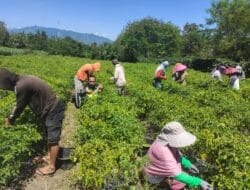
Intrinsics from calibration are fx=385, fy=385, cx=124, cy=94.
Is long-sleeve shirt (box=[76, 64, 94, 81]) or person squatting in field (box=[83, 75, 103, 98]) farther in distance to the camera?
person squatting in field (box=[83, 75, 103, 98])

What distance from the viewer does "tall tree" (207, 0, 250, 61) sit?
40.8 m

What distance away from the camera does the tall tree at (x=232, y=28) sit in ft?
134

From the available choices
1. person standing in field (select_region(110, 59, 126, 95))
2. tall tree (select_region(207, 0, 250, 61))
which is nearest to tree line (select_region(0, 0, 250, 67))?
tall tree (select_region(207, 0, 250, 61))

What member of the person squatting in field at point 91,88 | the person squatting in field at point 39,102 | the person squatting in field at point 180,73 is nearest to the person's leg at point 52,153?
the person squatting in field at point 39,102

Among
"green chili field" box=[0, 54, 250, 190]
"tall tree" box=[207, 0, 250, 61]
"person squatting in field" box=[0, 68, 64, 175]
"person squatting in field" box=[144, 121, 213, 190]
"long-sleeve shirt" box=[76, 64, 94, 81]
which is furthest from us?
"tall tree" box=[207, 0, 250, 61]

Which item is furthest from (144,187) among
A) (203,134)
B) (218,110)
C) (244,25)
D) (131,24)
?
(131,24)

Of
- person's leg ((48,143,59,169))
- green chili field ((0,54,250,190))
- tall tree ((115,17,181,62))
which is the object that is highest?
tall tree ((115,17,181,62))

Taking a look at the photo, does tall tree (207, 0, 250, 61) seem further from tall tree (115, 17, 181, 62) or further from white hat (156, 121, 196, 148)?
white hat (156, 121, 196, 148)

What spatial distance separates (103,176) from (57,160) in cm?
209

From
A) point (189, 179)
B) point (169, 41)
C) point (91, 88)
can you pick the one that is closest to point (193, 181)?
point (189, 179)

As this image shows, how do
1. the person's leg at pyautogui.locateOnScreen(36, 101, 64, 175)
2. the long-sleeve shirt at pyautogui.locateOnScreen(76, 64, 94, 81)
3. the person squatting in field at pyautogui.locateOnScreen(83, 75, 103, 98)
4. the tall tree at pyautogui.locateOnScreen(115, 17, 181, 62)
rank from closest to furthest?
the person's leg at pyautogui.locateOnScreen(36, 101, 64, 175), the long-sleeve shirt at pyautogui.locateOnScreen(76, 64, 94, 81), the person squatting in field at pyautogui.locateOnScreen(83, 75, 103, 98), the tall tree at pyautogui.locateOnScreen(115, 17, 181, 62)

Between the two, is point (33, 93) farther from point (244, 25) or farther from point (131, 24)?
point (131, 24)

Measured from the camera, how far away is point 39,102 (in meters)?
6.34

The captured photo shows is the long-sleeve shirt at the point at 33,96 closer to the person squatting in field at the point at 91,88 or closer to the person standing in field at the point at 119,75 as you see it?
the person squatting in field at the point at 91,88
